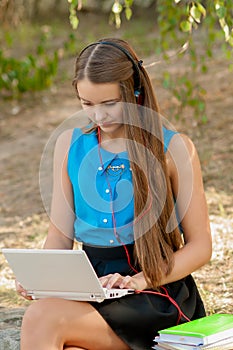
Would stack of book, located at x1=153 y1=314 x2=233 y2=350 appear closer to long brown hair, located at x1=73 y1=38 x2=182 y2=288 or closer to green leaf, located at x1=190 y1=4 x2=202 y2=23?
long brown hair, located at x1=73 y1=38 x2=182 y2=288

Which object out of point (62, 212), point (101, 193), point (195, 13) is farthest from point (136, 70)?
point (195, 13)

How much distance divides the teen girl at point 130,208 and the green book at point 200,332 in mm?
131

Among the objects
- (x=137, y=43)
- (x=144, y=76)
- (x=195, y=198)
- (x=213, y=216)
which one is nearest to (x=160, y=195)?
(x=195, y=198)

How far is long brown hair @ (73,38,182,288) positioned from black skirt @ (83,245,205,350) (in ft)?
0.27

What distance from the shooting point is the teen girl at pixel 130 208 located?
8.38 feet

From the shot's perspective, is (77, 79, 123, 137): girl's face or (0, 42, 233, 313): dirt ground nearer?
(77, 79, 123, 137): girl's face

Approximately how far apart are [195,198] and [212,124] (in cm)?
354

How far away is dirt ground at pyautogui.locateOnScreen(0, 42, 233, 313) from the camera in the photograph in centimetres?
390

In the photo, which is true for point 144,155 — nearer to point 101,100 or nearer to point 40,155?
point 101,100

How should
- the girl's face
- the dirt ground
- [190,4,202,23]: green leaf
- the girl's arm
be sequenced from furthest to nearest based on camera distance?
the dirt ground
[190,4,202,23]: green leaf
the girl's arm
the girl's face

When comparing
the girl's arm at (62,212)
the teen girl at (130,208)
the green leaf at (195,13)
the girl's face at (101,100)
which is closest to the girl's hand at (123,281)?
the teen girl at (130,208)

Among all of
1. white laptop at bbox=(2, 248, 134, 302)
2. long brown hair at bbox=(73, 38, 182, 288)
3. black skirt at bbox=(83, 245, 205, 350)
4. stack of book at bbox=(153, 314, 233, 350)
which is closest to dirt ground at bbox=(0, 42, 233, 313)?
black skirt at bbox=(83, 245, 205, 350)

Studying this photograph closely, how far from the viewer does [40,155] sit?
6.28m

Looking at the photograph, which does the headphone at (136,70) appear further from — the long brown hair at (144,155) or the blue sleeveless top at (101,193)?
the blue sleeveless top at (101,193)
